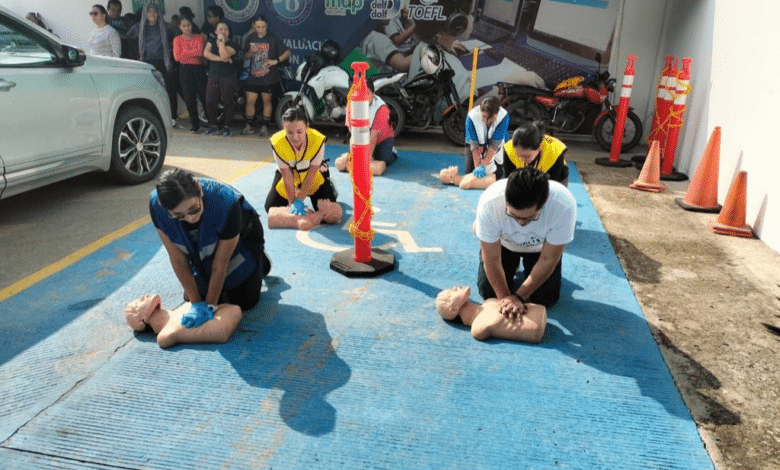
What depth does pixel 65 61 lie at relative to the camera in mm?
5086

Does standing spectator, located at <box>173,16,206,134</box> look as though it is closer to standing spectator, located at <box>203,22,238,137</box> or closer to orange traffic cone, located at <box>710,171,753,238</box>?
standing spectator, located at <box>203,22,238,137</box>

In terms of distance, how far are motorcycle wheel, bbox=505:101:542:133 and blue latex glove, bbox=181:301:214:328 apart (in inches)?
255

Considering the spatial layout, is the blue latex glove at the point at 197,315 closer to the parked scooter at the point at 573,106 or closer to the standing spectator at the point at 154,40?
the parked scooter at the point at 573,106

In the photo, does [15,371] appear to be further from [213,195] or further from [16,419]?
[213,195]

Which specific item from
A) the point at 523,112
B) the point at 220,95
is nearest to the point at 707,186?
the point at 523,112

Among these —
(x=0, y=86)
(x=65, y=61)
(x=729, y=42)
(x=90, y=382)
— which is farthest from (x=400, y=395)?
(x=729, y=42)

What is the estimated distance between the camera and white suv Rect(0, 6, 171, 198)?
15.3 feet

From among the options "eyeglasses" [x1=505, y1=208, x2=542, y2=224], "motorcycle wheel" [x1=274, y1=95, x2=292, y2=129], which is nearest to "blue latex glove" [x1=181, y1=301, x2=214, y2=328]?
"eyeglasses" [x1=505, y1=208, x2=542, y2=224]

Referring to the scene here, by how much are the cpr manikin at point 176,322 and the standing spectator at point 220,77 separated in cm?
649

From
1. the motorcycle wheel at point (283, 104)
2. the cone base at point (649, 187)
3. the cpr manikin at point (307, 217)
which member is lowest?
the cpr manikin at point (307, 217)

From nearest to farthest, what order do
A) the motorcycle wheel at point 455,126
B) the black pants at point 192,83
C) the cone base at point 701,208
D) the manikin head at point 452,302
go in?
the manikin head at point 452,302 → the cone base at point 701,208 → the motorcycle wheel at point 455,126 → the black pants at point 192,83

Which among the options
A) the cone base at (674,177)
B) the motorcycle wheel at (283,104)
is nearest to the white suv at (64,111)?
the motorcycle wheel at (283,104)

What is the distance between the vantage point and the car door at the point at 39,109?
4605 mm

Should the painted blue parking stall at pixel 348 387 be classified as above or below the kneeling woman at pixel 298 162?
below
